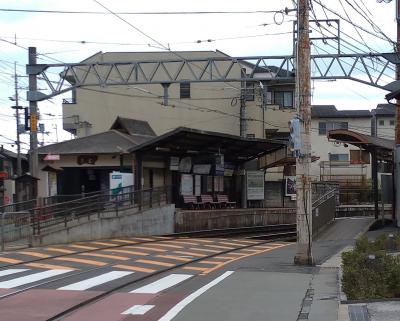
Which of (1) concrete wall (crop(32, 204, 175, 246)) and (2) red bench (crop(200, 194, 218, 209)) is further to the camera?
(2) red bench (crop(200, 194, 218, 209))

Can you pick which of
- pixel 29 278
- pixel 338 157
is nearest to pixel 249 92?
pixel 338 157

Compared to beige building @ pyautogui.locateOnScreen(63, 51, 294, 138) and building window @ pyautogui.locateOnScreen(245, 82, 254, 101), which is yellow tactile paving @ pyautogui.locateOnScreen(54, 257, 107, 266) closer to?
building window @ pyautogui.locateOnScreen(245, 82, 254, 101)

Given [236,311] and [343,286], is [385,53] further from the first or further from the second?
[236,311]

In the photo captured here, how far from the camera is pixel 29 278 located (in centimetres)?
1300

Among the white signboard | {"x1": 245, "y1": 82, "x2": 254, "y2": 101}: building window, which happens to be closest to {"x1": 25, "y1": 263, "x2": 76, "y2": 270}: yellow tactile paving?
the white signboard

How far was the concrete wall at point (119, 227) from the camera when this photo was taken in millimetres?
21578

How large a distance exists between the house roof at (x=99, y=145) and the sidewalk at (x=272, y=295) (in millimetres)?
16780

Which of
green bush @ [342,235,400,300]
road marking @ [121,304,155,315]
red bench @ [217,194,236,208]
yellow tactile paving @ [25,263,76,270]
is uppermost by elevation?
red bench @ [217,194,236,208]

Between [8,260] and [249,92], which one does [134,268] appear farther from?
[249,92]

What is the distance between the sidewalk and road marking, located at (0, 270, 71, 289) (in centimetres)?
405

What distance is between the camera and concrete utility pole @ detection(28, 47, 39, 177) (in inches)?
1070

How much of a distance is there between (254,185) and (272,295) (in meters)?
28.3

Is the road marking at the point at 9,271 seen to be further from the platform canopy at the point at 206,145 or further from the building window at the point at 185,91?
the building window at the point at 185,91

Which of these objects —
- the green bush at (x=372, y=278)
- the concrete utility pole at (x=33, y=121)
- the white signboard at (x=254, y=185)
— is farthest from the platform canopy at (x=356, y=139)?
the green bush at (x=372, y=278)
